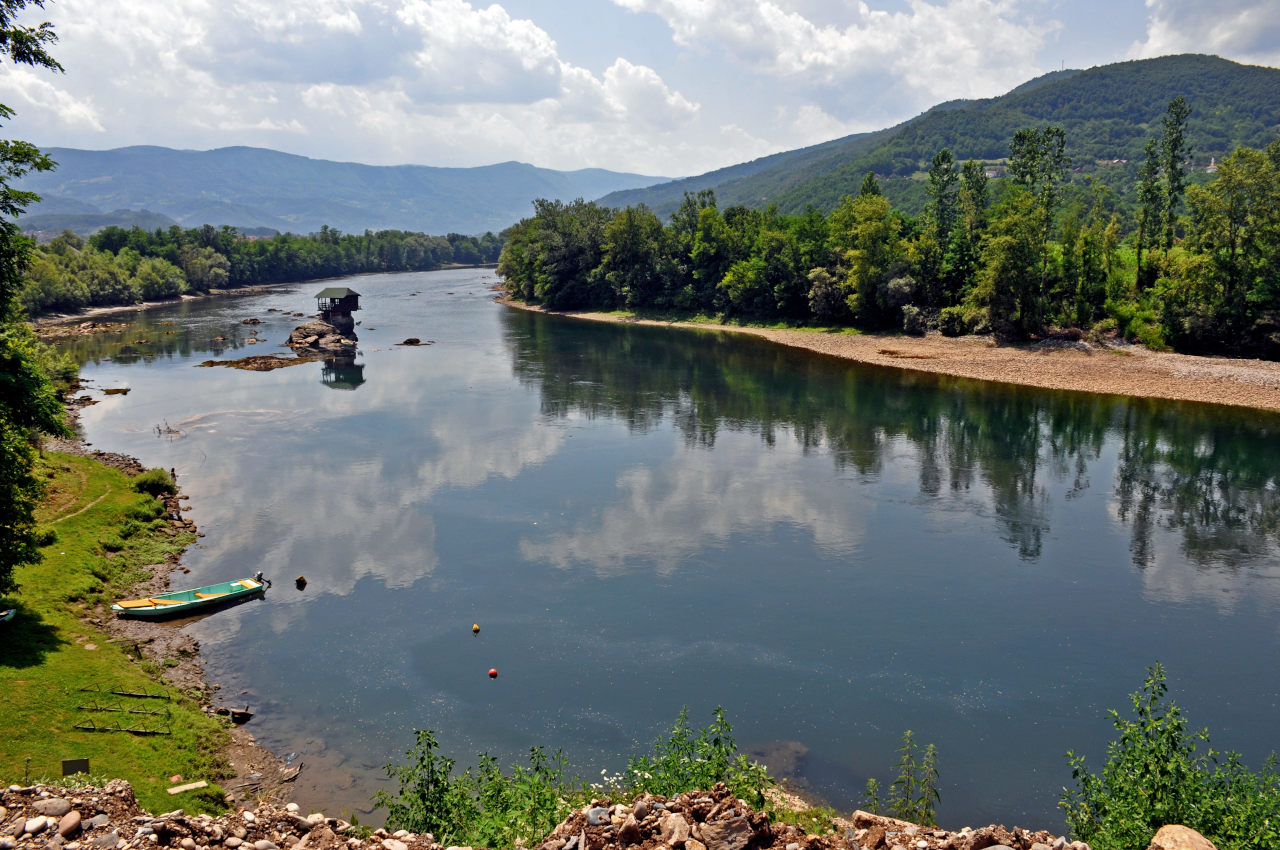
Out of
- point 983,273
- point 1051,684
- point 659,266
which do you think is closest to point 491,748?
point 1051,684

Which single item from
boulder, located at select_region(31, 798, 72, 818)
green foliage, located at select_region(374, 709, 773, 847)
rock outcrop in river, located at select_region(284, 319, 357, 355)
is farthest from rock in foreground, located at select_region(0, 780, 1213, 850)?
rock outcrop in river, located at select_region(284, 319, 357, 355)

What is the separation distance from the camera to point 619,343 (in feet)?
338

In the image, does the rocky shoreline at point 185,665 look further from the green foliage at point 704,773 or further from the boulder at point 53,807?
the green foliage at point 704,773

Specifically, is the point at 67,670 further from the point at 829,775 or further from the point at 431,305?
the point at 431,305

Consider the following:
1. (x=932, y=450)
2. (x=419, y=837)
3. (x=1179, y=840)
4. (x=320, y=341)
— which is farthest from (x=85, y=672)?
(x=320, y=341)

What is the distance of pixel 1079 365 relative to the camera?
73.5 metres

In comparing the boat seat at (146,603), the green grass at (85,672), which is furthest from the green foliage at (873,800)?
the boat seat at (146,603)

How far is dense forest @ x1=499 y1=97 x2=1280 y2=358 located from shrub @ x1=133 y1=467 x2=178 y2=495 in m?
77.4

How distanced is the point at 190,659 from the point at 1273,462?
60.7m

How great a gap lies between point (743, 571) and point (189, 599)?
2362 centimetres

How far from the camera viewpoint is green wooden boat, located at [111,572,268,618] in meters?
30.4

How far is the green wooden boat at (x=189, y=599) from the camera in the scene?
3039 centimetres

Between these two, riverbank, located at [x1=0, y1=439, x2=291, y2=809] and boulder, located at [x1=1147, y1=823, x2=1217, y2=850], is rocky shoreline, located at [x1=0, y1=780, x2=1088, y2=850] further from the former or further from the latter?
riverbank, located at [x1=0, y1=439, x2=291, y2=809]

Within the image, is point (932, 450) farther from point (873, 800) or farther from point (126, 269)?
point (126, 269)
